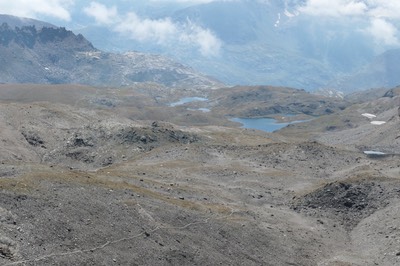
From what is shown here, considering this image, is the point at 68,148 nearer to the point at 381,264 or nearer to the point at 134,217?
the point at 134,217

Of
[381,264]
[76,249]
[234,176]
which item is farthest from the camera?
[234,176]

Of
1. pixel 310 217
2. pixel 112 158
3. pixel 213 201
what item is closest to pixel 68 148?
pixel 112 158

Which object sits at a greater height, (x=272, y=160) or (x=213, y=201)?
(x=272, y=160)

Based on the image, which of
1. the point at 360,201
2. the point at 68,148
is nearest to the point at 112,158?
the point at 68,148

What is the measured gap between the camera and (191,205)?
61.8 m

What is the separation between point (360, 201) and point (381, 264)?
1642 cm

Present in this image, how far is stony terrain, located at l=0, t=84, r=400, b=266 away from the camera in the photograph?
45031 millimetres

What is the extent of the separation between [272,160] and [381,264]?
4487 centimetres

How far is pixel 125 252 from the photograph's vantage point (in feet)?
150

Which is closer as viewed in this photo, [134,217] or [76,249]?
[76,249]

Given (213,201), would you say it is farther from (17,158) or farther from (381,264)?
(17,158)

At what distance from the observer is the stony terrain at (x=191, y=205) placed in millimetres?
45031

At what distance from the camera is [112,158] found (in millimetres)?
107562

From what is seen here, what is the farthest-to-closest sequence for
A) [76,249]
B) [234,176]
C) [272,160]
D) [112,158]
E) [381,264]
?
[112,158], [272,160], [234,176], [381,264], [76,249]
